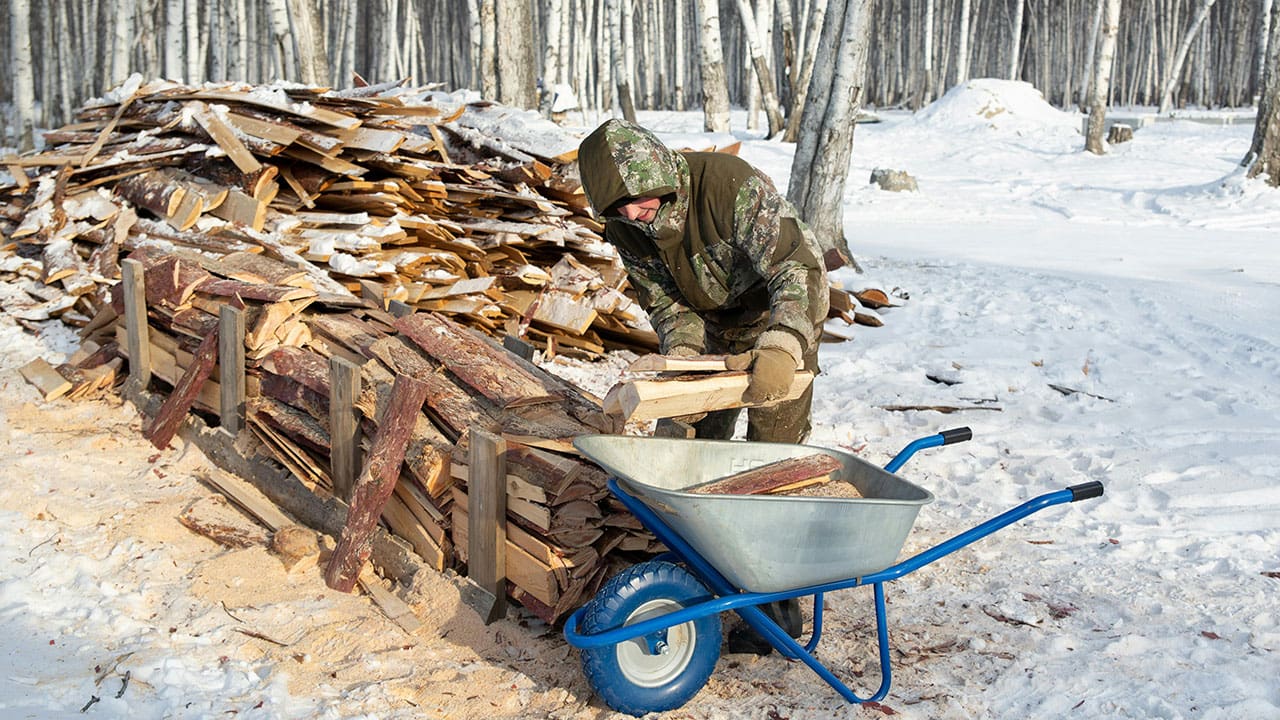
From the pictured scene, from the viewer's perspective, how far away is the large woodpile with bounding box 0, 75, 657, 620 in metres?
3.78

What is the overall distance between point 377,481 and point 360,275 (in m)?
3.20

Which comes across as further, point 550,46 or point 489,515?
point 550,46

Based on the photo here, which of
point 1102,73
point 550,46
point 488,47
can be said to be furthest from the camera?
point 1102,73

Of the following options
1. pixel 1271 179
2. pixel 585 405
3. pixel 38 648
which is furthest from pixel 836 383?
pixel 1271 179

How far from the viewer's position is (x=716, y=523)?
259cm

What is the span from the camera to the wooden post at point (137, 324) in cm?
566

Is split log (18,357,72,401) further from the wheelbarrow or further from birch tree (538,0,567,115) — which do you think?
birch tree (538,0,567,115)

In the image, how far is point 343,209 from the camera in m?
7.56

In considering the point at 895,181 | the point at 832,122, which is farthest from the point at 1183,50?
the point at 832,122

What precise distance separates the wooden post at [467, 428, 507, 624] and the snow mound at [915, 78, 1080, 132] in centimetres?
2047

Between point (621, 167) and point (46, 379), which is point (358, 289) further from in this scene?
point (621, 167)

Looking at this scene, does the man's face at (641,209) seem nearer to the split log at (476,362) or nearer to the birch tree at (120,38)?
the split log at (476,362)

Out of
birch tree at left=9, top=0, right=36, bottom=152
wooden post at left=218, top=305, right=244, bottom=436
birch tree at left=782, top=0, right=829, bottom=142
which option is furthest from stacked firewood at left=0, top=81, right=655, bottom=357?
birch tree at left=782, top=0, right=829, bottom=142

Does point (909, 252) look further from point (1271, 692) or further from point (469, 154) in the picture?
point (1271, 692)
